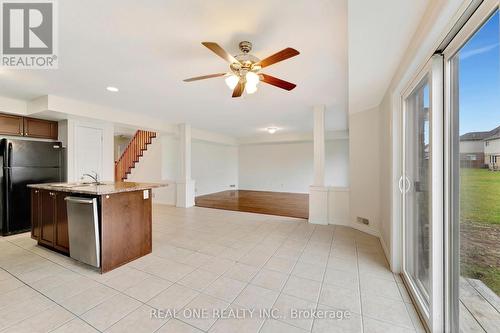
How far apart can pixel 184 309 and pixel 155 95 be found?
3.24 meters

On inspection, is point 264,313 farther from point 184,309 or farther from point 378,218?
point 378,218

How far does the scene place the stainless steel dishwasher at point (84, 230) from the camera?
220 centimetres

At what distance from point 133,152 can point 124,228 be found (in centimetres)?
558

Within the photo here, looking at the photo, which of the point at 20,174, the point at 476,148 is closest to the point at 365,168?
the point at 476,148

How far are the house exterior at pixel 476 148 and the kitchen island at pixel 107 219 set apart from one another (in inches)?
117

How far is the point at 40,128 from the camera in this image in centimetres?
398

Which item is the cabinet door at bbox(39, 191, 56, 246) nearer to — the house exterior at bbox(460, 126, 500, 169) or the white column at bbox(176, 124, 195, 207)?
the white column at bbox(176, 124, 195, 207)

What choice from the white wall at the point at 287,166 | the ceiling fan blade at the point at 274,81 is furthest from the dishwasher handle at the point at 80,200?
the white wall at the point at 287,166

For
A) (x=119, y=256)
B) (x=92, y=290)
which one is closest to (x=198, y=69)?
(x=119, y=256)

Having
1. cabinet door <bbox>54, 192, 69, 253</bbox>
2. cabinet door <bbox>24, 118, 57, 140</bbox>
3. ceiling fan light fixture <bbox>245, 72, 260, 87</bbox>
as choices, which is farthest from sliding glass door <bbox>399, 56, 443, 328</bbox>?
cabinet door <bbox>24, 118, 57, 140</bbox>

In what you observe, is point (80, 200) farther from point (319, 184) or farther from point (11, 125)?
point (319, 184)

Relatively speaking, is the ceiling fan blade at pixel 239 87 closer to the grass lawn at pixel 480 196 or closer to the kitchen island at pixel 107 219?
the kitchen island at pixel 107 219

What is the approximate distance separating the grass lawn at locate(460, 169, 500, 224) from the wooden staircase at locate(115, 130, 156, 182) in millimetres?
7079

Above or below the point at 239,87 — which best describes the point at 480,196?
below
